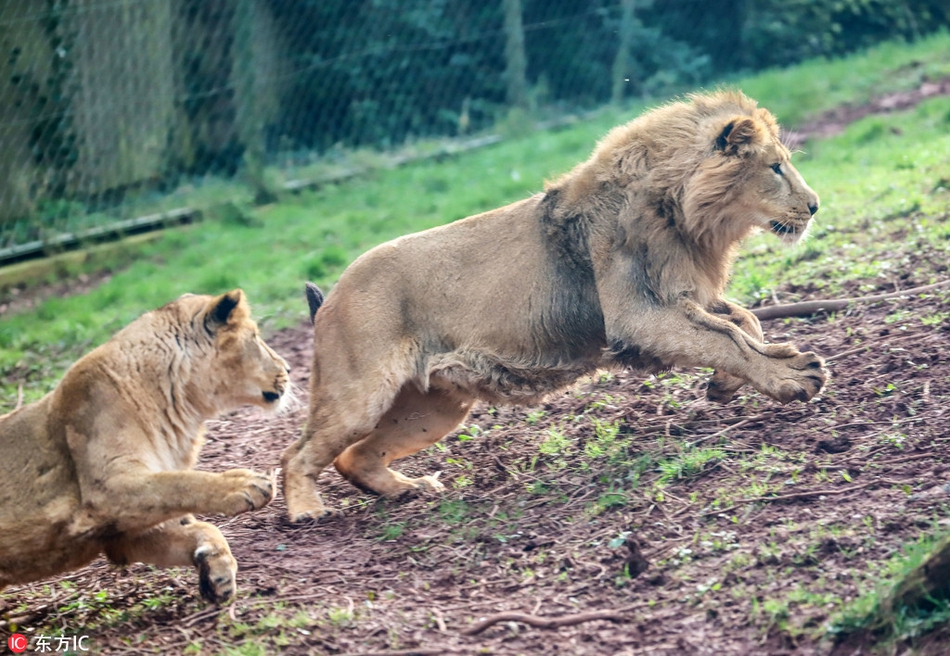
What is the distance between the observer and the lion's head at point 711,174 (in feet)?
16.1

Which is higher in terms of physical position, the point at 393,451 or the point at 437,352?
the point at 437,352

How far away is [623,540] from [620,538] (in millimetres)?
25

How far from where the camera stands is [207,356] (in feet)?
14.9

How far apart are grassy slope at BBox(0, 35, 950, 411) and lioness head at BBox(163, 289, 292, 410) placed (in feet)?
6.92

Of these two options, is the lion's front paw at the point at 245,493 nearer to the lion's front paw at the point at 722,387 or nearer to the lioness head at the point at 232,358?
the lioness head at the point at 232,358

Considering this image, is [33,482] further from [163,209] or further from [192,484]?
[163,209]

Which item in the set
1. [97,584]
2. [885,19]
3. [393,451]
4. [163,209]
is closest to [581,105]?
[885,19]

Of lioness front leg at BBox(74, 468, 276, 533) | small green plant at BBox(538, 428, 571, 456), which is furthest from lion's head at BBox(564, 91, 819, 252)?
lioness front leg at BBox(74, 468, 276, 533)

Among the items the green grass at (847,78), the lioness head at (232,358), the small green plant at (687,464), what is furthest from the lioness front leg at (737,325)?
the green grass at (847,78)

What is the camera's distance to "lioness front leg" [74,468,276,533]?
3977 mm

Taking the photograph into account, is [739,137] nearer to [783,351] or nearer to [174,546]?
[783,351]

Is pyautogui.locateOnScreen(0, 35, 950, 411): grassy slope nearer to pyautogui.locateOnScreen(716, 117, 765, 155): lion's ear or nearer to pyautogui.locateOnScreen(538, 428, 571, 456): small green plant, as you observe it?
pyautogui.locateOnScreen(716, 117, 765, 155): lion's ear

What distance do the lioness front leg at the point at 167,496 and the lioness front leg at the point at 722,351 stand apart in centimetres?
178

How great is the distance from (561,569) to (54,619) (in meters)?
2.04
